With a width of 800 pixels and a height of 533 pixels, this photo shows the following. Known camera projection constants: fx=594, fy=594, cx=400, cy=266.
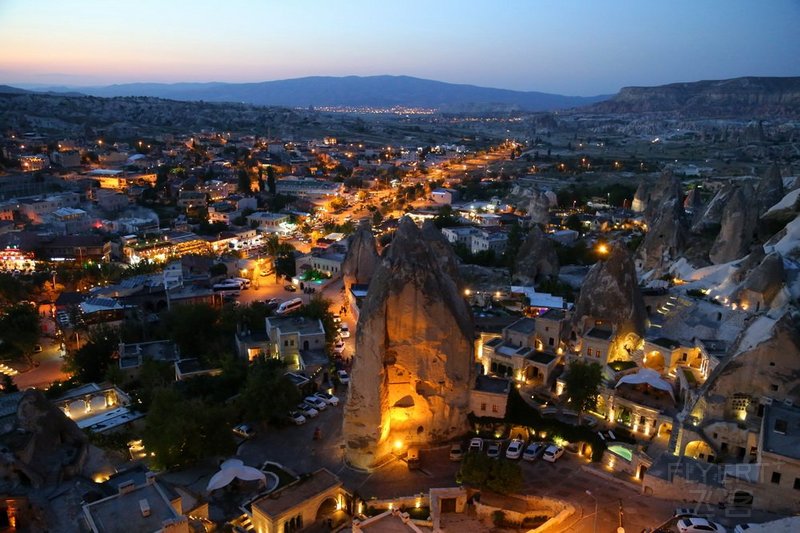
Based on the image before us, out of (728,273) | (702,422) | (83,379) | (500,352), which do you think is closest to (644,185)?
(728,273)

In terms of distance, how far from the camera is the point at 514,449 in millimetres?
20688

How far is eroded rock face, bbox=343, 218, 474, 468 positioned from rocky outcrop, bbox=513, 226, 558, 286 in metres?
20.6

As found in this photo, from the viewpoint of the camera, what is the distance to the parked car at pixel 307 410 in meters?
24.7

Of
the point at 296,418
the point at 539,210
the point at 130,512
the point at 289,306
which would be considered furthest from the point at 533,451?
the point at 539,210

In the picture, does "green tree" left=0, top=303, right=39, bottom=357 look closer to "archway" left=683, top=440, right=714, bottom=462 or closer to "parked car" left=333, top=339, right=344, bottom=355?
"parked car" left=333, top=339, right=344, bottom=355

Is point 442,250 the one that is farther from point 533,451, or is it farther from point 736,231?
point 736,231

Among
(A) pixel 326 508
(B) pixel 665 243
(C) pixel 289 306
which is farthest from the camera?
(B) pixel 665 243

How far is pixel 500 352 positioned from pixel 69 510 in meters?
17.5

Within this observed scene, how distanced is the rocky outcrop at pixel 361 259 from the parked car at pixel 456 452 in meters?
20.6

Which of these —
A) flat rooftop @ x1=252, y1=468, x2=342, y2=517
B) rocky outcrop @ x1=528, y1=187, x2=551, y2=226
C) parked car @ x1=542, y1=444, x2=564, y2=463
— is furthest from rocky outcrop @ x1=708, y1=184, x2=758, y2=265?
flat rooftop @ x1=252, y1=468, x2=342, y2=517

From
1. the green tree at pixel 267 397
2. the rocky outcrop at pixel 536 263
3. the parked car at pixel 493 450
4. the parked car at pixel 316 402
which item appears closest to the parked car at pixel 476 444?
the parked car at pixel 493 450

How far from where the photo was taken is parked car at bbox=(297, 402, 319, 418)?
2472cm

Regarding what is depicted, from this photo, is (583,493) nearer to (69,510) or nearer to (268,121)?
(69,510)

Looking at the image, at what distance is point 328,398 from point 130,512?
1180 centimetres
